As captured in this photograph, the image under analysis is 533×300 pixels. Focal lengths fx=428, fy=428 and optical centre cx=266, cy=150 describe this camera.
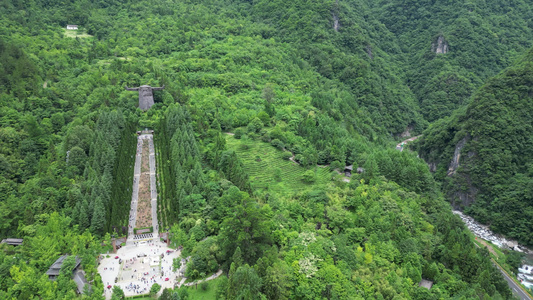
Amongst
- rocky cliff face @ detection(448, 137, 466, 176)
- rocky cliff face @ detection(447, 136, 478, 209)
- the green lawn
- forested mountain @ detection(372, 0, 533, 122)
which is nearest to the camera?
the green lawn

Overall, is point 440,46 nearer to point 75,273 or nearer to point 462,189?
point 462,189

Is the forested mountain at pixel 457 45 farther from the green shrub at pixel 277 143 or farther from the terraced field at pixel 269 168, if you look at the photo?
the terraced field at pixel 269 168

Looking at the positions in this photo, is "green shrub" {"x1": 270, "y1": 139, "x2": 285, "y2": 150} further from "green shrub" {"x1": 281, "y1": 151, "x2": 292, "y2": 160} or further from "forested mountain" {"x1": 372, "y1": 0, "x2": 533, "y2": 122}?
"forested mountain" {"x1": 372, "y1": 0, "x2": 533, "y2": 122}

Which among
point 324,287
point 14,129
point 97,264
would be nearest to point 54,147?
point 14,129

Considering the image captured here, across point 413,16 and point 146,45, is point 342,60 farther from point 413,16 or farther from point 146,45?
point 413,16

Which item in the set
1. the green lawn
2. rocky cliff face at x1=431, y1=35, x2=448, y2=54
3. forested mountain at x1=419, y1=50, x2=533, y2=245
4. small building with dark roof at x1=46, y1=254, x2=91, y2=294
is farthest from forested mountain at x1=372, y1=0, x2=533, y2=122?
small building with dark roof at x1=46, y1=254, x2=91, y2=294

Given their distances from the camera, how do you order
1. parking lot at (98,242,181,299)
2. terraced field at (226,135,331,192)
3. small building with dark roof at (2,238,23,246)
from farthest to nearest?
terraced field at (226,135,331,192), small building with dark roof at (2,238,23,246), parking lot at (98,242,181,299)

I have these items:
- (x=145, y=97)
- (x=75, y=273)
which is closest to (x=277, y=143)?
(x=145, y=97)
